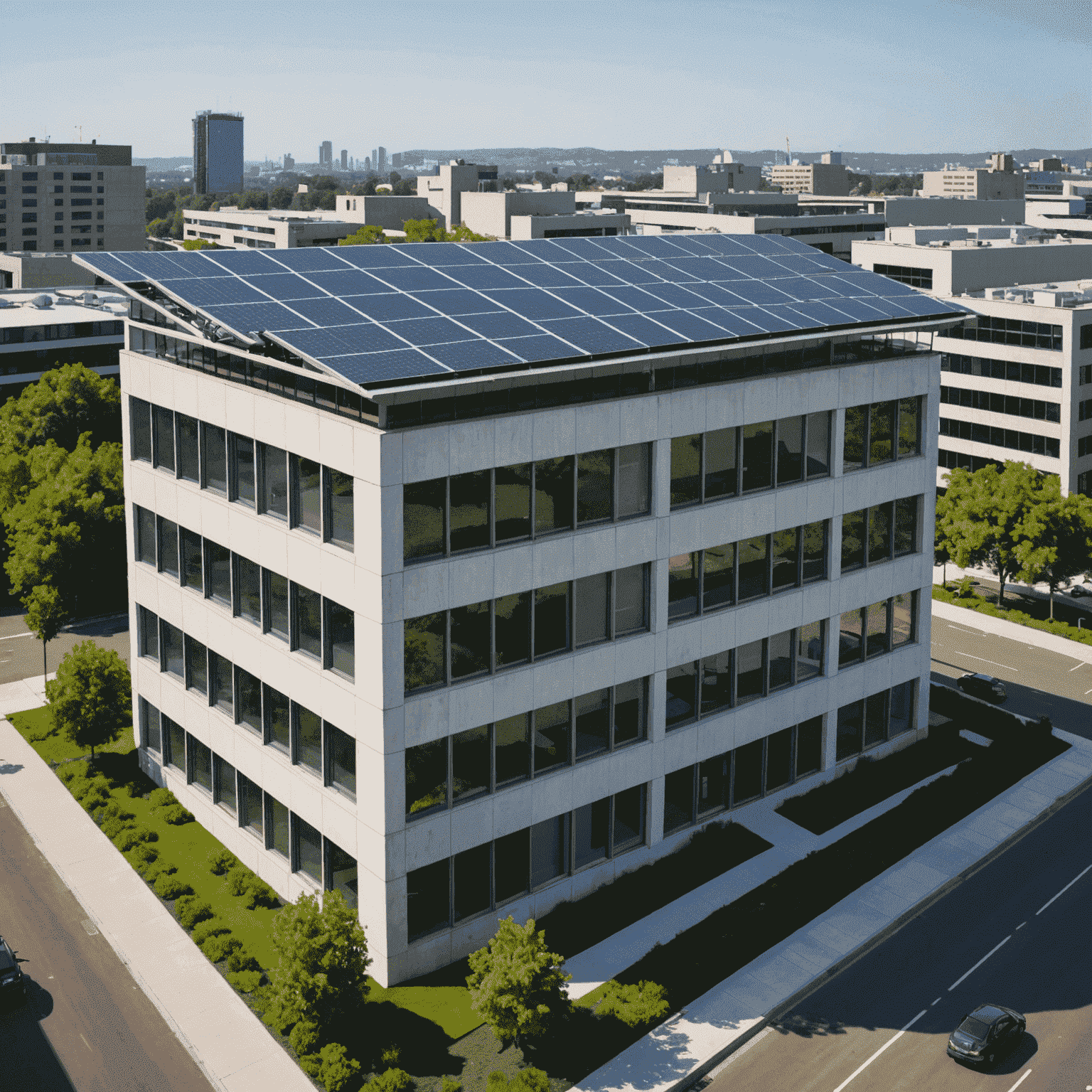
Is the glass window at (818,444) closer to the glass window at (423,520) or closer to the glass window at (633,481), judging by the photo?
the glass window at (633,481)

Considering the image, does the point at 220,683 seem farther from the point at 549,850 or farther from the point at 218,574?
the point at 549,850

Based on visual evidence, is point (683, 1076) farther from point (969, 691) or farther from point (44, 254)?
point (44, 254)

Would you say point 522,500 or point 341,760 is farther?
point 341,760

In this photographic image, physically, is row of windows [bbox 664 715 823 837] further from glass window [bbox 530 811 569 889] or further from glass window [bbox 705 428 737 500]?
glass window [bbox 705 428 737 500]

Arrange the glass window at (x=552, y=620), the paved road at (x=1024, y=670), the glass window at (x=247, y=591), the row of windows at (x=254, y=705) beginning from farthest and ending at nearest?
the paved road at (x=1024, y=670) < the glass window at (x=247, y=591) < the glass window at (x=552, y=620) < the row of windows at (x=254, y=705)

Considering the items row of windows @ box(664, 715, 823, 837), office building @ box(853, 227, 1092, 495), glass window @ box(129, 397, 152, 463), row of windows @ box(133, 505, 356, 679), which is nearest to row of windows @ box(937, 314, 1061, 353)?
office building @ box(853, 227, 1092, 495)

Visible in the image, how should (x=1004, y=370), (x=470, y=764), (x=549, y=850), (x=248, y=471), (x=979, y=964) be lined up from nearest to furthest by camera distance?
(x=470, y=764) → (x=979, y=964) → (x=549, y=850) → (x=248, y=471) → (x=1004, y=370)

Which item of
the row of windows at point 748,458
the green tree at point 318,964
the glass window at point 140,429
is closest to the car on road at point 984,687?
the row of windows at point 748,458

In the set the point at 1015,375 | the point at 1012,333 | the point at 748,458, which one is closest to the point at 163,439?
the point at 748,458
